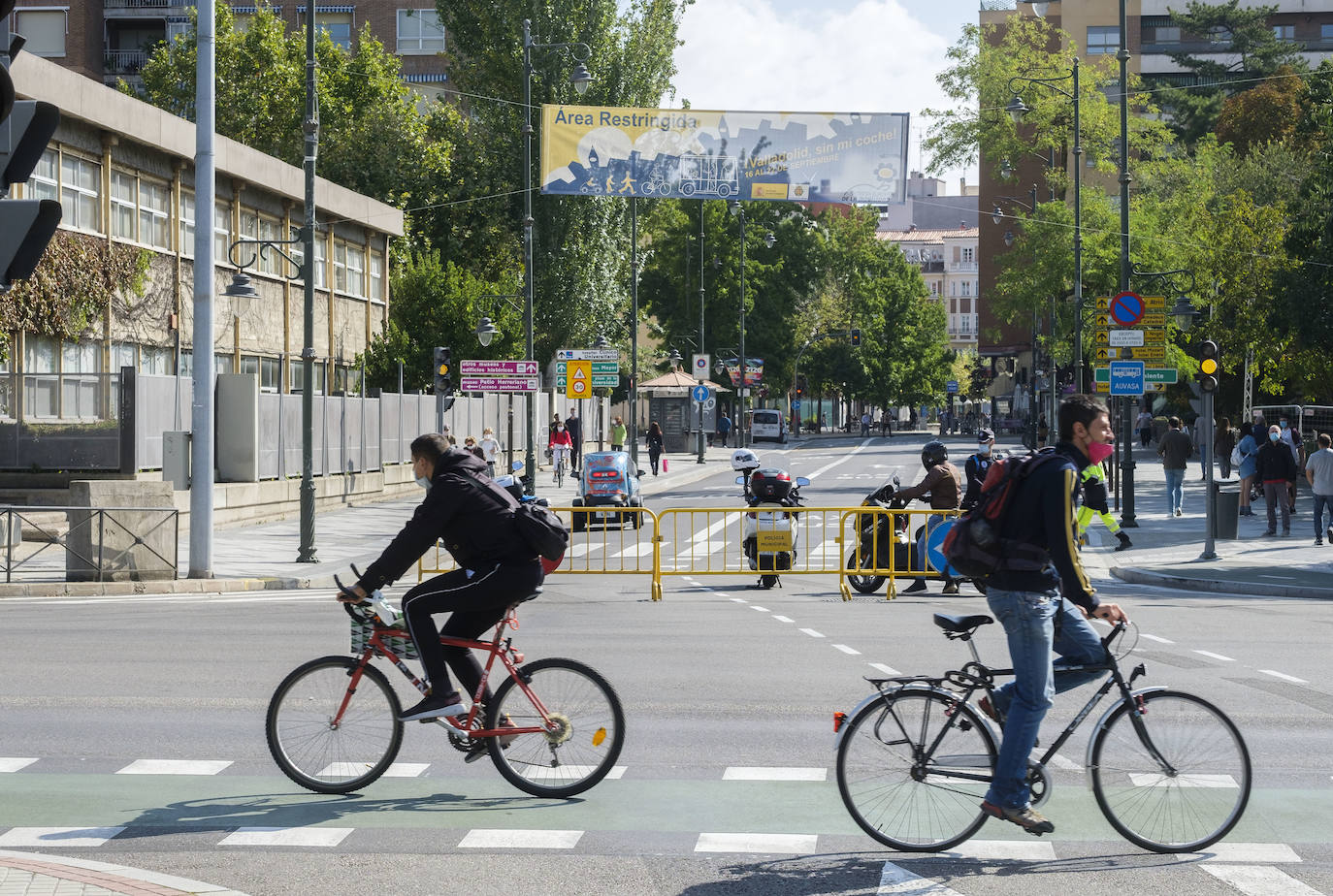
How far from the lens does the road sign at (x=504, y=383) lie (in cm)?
3250

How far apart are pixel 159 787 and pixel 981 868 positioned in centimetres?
400

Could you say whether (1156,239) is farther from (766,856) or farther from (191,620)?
(766,856)

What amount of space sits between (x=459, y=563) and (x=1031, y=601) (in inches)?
101

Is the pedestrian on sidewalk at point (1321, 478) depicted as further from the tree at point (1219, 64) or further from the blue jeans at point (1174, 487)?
the tree at point (1219, 64)

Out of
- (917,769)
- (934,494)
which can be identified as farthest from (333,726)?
(934,494)

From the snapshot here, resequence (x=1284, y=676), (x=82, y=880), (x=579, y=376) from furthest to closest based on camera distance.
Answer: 1. (x=579, y=376)
2. (x=1284, y=676)
3. (x=82, y=880)

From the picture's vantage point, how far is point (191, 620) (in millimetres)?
15336

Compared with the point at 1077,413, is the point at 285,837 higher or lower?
lower

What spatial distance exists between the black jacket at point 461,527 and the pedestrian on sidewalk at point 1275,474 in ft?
72.2

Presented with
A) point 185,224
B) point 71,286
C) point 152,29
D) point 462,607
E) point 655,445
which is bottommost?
point 655,445

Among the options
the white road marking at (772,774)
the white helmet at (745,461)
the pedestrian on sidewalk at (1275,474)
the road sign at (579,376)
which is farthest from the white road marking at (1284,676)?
the road sign at (579,376)

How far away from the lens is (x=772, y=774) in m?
8.09

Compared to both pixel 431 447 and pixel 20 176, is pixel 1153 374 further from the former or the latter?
pixel 20 176

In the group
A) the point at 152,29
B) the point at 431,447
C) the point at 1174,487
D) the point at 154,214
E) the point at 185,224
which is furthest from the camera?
the point at 152,29
